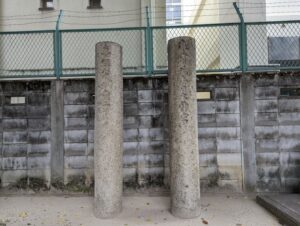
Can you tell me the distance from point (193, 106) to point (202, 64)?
2.42 metres

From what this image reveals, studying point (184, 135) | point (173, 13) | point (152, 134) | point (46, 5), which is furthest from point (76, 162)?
point (173, 13)

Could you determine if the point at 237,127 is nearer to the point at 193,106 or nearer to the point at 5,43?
the point at 193,106

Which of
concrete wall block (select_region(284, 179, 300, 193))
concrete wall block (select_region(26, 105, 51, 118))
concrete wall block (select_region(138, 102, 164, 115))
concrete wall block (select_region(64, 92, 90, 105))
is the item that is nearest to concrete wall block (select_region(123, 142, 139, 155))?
concrete wall block (select_region(138, 102, 164, 115))

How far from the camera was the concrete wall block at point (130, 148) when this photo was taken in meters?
5.68

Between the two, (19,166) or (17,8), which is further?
(17,8)

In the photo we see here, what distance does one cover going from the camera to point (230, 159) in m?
5.60

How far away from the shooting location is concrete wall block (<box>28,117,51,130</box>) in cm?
577

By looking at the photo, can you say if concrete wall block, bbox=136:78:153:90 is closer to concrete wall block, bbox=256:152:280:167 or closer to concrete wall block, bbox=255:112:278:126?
concrete wall block, bbox=255:112:278:126

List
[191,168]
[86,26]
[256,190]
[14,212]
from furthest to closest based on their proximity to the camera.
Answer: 1. [86,26]
2. [256,190]
3. [14,212]
4. [191,168]

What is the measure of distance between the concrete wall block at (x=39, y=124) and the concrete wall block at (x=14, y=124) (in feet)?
0.37

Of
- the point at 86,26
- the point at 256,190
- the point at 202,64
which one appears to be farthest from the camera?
the point at 86,26

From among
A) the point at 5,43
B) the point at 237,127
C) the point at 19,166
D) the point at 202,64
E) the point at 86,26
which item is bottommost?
the point at 19,166

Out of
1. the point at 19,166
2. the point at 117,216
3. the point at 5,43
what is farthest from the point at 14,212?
the point at 5,43

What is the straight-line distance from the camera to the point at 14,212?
15.7ft
